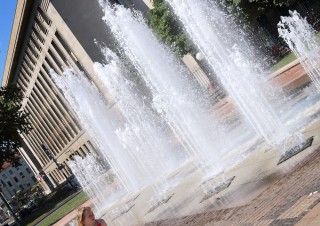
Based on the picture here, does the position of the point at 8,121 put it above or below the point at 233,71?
above

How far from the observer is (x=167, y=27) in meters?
37.2

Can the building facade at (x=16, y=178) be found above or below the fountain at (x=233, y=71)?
above

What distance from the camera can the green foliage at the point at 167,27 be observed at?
37.1m

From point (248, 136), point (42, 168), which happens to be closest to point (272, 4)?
point (248, 136)

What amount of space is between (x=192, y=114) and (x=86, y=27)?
3148 cm

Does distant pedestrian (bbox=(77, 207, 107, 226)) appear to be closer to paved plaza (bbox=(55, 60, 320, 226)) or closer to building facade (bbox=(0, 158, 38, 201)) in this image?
paved plaza (bbox=(55, 60, 320, 226))

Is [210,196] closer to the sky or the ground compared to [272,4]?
closer to the ground

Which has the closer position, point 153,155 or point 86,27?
point 153,155

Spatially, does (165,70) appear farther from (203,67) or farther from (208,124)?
(203,67)

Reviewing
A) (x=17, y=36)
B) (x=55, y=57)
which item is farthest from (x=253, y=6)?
(x=17, y=36)

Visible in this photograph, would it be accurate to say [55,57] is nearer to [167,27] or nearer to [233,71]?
[167,27]

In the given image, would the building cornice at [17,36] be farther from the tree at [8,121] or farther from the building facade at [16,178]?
the building facade at [16,178]

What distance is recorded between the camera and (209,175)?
8.88 metres

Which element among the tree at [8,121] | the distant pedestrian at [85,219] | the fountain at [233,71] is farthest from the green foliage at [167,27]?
the distant pedestrian at [85,219]
